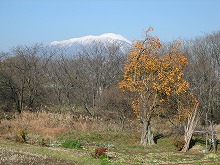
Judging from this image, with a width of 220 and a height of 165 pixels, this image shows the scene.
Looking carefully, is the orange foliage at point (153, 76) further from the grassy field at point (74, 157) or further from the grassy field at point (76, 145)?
the grassy field at point (74, 157)

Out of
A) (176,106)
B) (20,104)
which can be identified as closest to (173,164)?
(176,106)

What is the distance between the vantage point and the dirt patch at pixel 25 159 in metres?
14.4

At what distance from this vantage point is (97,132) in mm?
26125

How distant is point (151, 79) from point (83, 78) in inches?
1113

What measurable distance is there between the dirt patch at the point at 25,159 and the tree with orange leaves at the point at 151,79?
10344 mm

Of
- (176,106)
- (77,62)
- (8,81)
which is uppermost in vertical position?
(77,62)

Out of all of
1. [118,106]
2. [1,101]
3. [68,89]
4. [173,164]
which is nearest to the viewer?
[173,164]

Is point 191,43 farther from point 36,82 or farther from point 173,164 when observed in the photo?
point 173,164

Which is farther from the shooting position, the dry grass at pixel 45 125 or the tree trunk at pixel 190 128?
the dry grass at pixel 45 125

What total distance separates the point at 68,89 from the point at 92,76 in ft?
16.3

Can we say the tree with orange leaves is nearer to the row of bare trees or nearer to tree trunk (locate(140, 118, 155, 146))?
tree trunk (locate(140, 118, 155, 146))

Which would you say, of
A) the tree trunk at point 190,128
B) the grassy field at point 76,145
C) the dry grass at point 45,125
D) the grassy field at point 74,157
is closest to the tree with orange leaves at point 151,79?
the tree trunk at point 190,128

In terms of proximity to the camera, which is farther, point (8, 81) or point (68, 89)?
point (68, 89)

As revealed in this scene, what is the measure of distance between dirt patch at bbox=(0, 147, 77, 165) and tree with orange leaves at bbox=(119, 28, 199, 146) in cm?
1034
